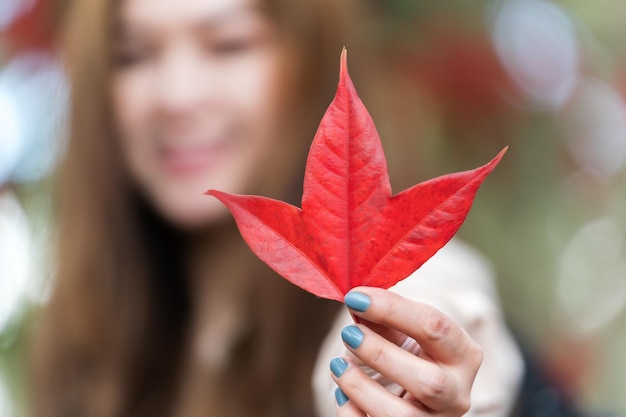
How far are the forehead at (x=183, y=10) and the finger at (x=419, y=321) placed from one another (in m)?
0.61

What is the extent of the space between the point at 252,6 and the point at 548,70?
2.30ft

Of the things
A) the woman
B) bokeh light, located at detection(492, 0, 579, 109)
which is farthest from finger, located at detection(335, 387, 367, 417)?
bokeh light, located at detection(492, 0, 579, 109)

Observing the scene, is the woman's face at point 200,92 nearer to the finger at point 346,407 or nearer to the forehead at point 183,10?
the forehead at point 183,10

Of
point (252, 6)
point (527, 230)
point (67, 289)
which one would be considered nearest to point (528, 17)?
point (527, 230)

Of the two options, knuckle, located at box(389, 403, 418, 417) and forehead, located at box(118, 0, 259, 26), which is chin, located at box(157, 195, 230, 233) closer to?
forehead, located at box(118, 0, 259, 26)

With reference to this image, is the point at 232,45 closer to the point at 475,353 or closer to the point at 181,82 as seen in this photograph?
the point at 181,82

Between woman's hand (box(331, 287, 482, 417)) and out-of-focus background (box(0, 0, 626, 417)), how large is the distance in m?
0.84

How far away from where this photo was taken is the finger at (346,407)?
0.35 m

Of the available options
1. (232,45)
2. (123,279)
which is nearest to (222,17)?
(232,45)

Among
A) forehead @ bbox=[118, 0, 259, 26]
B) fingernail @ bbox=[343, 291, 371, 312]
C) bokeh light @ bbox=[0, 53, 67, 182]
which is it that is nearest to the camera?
fingernail @ bbox=[343, 291, 371, 312]

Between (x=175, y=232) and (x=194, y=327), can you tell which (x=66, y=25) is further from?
(x=194, y=327)

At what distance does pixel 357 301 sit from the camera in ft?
1.06

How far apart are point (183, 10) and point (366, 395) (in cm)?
64

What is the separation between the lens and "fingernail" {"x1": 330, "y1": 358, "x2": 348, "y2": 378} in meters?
0.35
